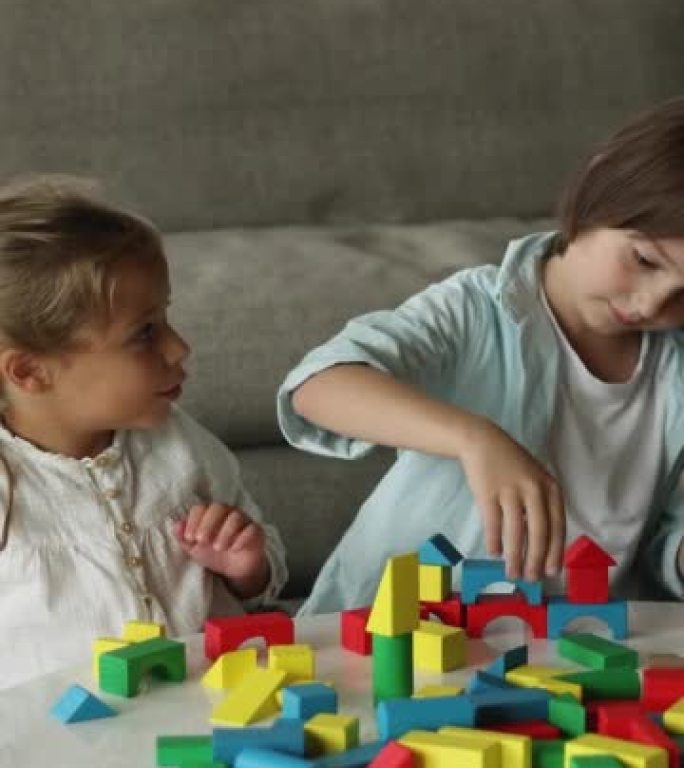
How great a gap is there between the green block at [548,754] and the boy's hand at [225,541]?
456 millimetres

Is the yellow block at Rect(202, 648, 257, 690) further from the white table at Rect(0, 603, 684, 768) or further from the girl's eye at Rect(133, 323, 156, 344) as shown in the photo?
the girl's eye at Rect(133, 323, 156, 344)

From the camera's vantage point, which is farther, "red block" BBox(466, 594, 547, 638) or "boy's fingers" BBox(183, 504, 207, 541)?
"boy's fingers" BBox(183, 504, 207, 541)

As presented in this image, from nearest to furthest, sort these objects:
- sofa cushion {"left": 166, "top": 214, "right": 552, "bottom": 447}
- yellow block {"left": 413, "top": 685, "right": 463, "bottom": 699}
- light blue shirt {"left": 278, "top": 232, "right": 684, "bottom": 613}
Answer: yellow block {"left": 413, "top": 685, "right": 463, "bottom": 699} → light blue shirt {"left": 278, "top": 232, "right": 684, "bottom": 613} → sofa cushion {"left": 166, "top": 214, "right": 552, "bottom": 447}

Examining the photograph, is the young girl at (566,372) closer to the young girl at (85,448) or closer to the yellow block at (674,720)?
the young girl at (85,448)

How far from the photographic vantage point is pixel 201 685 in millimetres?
1024

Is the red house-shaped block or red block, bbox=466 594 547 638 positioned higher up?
the red house-shaped block

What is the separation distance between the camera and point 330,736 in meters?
0.89

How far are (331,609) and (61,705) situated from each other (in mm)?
567

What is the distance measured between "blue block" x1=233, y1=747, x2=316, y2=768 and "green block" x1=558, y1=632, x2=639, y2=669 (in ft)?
0.83

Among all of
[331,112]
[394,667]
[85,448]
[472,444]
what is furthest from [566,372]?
[331,112]

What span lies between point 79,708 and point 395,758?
209 millimetres

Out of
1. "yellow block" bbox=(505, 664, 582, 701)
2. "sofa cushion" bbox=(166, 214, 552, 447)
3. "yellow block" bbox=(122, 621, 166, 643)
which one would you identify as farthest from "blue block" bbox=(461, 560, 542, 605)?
"sofa cushion" bbox=(166, 214, 552, 447)

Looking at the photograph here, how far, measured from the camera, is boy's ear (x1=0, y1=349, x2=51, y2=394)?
1.29 metres

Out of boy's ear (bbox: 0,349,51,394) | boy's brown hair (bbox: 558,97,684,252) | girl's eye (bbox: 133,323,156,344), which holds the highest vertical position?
boy's brown hair (bbox: 558,97,684,252)
